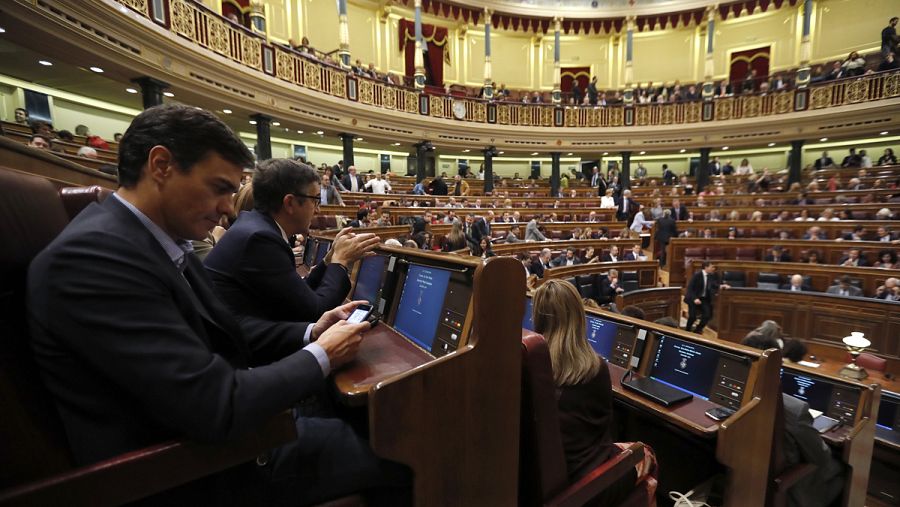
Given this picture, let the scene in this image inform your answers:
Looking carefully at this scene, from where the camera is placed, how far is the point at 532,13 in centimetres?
1516

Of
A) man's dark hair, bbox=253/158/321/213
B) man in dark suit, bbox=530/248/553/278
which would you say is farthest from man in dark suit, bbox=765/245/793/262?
man's dark hair, bbox=253/158/321/213

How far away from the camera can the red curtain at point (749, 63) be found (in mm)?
15180

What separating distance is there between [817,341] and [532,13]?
14.5 m

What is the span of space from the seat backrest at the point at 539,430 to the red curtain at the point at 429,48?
14955mm

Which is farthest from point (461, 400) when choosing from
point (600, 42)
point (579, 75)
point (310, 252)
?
point (600, 42)

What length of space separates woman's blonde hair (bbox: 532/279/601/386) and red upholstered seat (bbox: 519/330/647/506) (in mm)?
217

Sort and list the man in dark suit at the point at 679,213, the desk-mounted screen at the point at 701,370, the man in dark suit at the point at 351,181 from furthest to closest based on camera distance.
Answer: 1. the man in dark suit at the point at 351,181
2. the man in dark suit at the point at 679,213
3. the desk-mounted screen at the point at 701,370

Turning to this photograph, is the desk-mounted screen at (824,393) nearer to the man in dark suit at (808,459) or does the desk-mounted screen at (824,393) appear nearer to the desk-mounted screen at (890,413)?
the man in dark suit at (808,459)

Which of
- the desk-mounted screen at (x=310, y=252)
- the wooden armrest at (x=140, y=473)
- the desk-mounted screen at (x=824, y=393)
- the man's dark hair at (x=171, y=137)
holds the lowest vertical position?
the desk-mounted screen at (x=824, y=393)

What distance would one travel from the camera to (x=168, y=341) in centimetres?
75

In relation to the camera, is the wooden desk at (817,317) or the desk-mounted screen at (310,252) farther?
the wooden desk at (817,317)

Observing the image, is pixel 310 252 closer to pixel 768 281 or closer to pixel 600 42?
pixel 768 281

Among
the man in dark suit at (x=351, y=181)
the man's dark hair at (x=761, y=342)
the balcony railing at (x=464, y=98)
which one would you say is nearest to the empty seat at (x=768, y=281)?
the man's dark hair at (x=761, y=342)

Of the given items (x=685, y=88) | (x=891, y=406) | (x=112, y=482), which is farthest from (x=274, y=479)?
(x=685, y=88)
